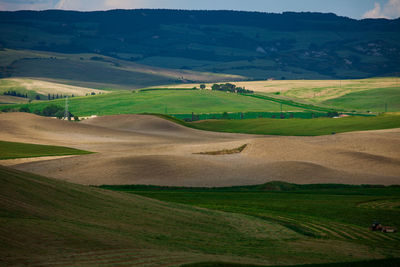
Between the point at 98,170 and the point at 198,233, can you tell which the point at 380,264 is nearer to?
the point at 198,233

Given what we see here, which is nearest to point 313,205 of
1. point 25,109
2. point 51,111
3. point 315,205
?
point 315,205

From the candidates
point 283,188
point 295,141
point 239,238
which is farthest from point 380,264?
point 295,141

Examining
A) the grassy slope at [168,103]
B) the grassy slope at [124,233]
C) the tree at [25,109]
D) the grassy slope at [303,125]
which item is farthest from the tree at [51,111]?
Result: the grassy slope at [124,233]

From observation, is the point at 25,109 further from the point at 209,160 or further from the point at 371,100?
the point at 209,160

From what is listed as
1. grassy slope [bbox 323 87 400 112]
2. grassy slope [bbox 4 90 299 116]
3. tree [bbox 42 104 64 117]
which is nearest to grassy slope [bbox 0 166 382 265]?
tree [bbox 42 104 64 117]

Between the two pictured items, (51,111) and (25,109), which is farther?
(25,109)

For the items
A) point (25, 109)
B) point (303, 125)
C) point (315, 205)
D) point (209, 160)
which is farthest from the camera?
point (25, 109)
